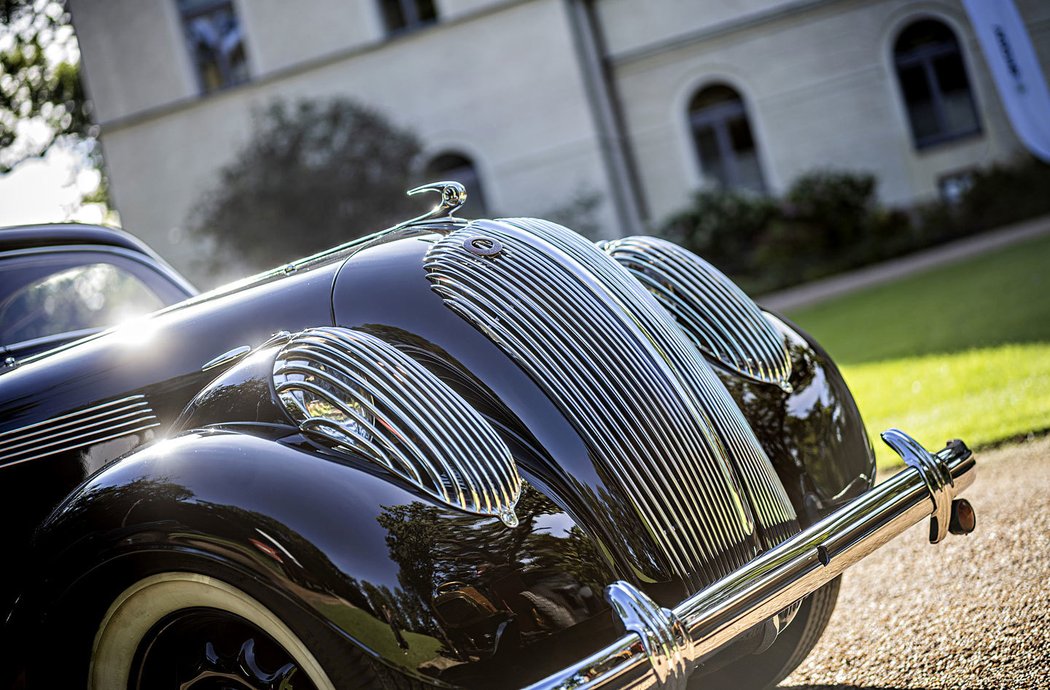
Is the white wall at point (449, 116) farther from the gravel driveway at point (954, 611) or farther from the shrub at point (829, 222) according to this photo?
the gravel driveway at point (954, 611)

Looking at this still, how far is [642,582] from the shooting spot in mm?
1888

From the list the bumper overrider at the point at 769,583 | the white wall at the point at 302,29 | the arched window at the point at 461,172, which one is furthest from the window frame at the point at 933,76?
the bumper overrider at the point at 769,583

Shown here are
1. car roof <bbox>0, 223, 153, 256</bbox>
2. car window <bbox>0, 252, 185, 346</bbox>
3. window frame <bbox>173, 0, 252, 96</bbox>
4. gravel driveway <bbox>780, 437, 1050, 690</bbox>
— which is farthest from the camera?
window frame <bbox>173, 0, 252, 96</bbox>

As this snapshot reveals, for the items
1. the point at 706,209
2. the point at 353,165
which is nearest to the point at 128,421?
the point at 353,165

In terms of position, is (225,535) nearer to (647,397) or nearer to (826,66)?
(647,397)

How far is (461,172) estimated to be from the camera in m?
17.2

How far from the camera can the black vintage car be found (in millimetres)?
1673

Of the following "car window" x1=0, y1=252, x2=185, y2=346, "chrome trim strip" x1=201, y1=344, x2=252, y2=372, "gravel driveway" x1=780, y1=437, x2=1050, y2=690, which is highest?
"car window" x1=0, y1=252, x2=185, y2=346

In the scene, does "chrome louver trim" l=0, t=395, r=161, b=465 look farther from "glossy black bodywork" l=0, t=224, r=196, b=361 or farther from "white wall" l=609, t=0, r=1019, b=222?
"white wall" l=609, t=0, r=1019, b=222

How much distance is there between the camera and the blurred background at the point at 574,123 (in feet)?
47.3

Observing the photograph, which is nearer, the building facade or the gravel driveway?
the gravel driveway

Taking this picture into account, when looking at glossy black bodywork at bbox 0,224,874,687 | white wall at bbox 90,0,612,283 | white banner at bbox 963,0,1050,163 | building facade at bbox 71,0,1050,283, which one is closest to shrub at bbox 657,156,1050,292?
building facade at bbox 71,0,1050,283

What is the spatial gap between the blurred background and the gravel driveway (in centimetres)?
1073

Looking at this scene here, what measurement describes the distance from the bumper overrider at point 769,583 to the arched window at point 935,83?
15.9 metres
